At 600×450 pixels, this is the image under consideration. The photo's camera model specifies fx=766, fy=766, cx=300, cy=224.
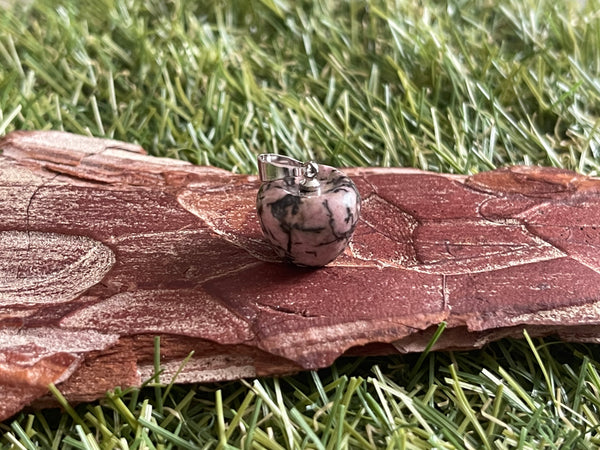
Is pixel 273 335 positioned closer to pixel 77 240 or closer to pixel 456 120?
pixel 77 240

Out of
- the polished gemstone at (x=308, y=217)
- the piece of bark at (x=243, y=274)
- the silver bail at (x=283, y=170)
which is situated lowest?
the piece of bark at (x=243, y=274)

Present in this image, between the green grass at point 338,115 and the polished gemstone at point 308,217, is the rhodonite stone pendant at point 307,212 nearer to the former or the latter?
the polished gemstone at point 308,217

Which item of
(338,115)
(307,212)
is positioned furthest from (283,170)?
(338,115)

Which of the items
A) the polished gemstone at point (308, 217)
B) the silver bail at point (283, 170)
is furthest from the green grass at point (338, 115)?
the silver bail at point (283, 170)

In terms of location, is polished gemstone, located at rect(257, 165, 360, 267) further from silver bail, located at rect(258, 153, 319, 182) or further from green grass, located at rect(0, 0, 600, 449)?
green grass, located at rect(0, 0, 600, 449)

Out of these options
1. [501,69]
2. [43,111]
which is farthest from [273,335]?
[501,69]

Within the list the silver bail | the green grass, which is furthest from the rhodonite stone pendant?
the green grass
